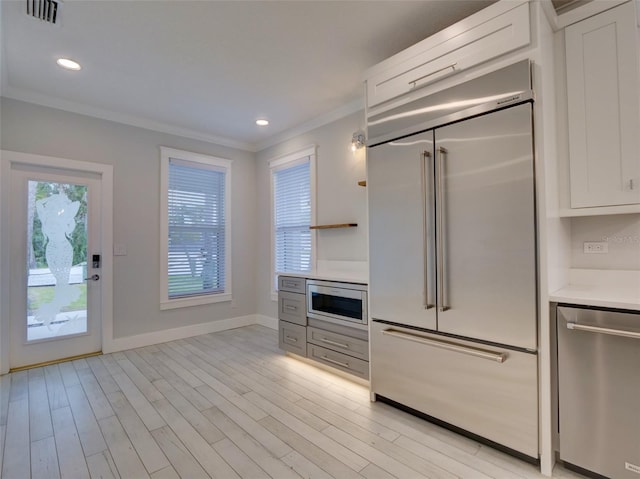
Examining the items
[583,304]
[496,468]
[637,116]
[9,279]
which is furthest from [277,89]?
[496,468]

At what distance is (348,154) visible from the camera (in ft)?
12.1

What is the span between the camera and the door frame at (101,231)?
10.2 feet

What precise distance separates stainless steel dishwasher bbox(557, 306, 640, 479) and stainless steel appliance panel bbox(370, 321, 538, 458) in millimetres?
163

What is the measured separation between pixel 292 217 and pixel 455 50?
2.91m

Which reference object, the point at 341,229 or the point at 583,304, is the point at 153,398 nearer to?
the point at 341,229

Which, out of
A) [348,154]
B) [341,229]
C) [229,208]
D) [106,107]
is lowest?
[341,229]

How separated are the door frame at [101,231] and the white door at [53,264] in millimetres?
46

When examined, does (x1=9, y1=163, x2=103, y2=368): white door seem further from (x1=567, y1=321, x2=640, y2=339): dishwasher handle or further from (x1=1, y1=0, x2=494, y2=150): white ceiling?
(x1=567, y1=321, x2=640, y2=339): dishwasher handle

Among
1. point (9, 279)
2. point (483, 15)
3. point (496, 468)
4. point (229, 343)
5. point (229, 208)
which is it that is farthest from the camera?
point (229, 208)

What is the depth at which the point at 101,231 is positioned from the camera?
3.71m

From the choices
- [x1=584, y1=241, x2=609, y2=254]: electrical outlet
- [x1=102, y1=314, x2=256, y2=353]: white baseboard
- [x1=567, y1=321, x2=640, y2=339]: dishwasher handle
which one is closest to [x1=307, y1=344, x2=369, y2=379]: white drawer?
[x1=567, y1=321, x2=640, y2=339]: dishwasher handle

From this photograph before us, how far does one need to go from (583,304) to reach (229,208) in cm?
430

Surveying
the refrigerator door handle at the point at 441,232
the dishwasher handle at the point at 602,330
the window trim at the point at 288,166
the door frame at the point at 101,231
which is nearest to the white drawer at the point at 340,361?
the window trim at the point at 288,166

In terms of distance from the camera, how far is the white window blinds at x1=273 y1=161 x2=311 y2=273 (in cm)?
426
